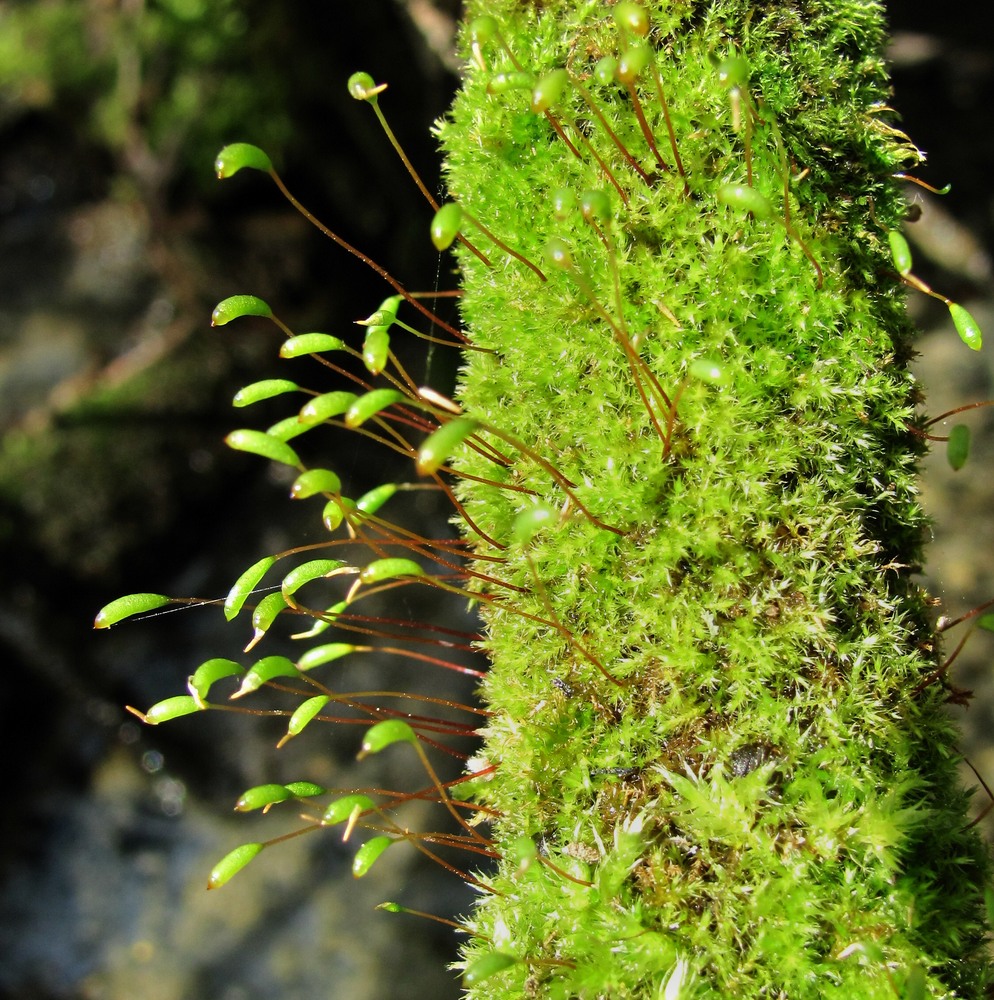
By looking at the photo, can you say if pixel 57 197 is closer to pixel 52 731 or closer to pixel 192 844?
pixel 52 731

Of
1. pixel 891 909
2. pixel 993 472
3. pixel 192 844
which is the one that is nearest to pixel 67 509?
pixel 192 844

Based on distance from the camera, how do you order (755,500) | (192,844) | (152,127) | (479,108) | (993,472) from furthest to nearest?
(993,472)
(152,127)
(192,844)
(479,108)
(755,500)

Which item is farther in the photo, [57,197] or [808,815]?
[57,197]

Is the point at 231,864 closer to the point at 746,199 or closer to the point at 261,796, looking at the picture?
the point at 261,796

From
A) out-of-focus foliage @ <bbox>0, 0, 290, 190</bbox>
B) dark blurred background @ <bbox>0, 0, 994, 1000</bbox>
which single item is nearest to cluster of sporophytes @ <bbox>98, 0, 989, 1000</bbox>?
dark blurred background @ <bbox>0, 0, 994, 1000</bbox>

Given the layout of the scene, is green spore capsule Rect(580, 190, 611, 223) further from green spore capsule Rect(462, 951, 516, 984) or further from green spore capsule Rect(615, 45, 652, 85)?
green spore capsule Rect(462, 951, 516, 984)

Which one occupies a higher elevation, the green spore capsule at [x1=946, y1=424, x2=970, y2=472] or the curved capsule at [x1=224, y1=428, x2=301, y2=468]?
the curved capsule at [x1=224, y1=428, x2=301, y2=468]
